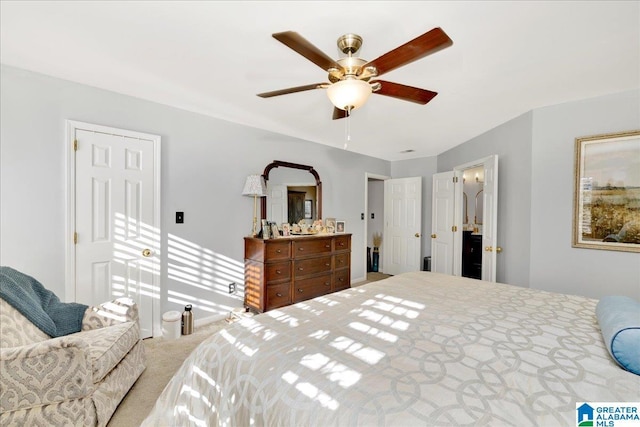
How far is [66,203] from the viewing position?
2338 mm

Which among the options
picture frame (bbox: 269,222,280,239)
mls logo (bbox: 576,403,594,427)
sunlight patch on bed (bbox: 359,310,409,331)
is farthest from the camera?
picture frame (bbox: 269,222,280,239)

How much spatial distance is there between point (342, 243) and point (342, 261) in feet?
0.87

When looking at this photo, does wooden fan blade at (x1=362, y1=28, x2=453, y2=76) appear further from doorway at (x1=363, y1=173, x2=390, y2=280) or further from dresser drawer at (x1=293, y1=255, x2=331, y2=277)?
doorway at (x1=363, y1=173, x2=390, y2=280)

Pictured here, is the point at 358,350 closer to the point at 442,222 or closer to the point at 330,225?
A: the point at 330,225

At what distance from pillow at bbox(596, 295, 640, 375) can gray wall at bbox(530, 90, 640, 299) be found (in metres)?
1.83

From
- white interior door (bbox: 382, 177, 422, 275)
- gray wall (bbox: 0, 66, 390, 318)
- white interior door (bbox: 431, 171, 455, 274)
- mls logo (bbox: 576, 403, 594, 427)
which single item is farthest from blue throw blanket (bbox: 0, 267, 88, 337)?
white interior door (bbox: 382, 177, 422, 275)

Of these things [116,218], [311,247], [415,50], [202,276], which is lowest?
[202,276]

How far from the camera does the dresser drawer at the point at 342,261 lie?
156 inches

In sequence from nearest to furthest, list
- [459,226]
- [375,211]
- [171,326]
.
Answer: [171,326], [459,226], [375,211]

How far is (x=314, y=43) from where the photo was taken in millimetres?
1845

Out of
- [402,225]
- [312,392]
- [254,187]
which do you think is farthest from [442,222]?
[312,392]

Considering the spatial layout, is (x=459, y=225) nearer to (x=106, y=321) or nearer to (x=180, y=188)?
(x=180, y=188)

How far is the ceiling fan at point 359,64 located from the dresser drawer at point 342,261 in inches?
102

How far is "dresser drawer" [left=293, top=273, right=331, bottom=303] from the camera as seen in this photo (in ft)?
11.3
